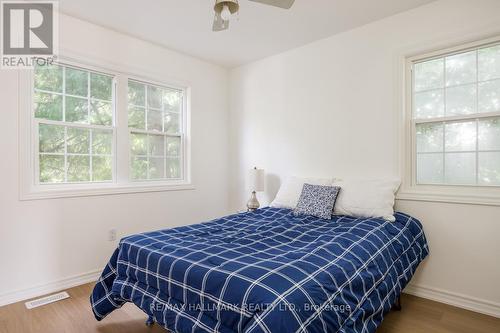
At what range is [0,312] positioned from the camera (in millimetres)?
2244

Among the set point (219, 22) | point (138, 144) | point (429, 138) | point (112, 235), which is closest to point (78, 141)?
point (138, 144)

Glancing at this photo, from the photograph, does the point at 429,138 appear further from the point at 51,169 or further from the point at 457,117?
the point at 51,169

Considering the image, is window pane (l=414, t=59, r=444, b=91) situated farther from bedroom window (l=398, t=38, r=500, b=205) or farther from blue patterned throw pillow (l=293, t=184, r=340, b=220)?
blue patterned throw pillow (l=293, t=184, r=340, b=220)

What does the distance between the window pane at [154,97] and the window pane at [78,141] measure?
0.82m

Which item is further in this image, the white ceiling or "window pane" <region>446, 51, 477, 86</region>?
the white ceiling

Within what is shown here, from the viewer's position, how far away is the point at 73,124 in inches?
112

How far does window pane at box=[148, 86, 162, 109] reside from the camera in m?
3.49

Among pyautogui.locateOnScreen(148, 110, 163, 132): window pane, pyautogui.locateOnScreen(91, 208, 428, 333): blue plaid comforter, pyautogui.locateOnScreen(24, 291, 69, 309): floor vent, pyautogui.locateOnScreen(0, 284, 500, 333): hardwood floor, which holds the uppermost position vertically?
pyautogui.locateOnScreen(148, 110, 163, 132): window pane

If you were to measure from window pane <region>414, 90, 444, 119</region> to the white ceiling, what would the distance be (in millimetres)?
797

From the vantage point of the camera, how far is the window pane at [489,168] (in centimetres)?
229

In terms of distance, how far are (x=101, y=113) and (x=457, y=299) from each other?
148 inches

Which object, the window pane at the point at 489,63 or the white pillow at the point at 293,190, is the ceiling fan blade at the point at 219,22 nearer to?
the white pillow at the point at 293,190

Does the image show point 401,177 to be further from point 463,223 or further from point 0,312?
point 0,312

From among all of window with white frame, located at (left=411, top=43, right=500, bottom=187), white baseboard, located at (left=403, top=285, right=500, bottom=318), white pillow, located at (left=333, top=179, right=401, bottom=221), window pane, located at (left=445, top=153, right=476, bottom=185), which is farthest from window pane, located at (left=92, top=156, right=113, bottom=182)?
window pane, located at (left=445, top=153, right=476, bottom=185)
